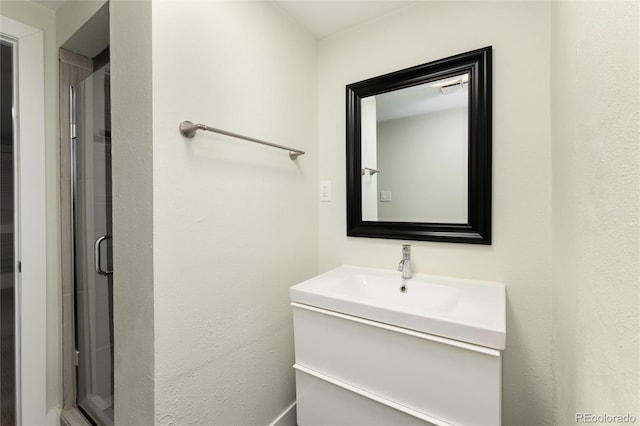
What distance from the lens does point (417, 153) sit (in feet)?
4.49

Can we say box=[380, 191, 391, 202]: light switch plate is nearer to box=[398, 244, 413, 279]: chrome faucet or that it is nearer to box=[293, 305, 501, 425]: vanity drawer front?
box=[398, 244, 413, 279]: chrome faucet

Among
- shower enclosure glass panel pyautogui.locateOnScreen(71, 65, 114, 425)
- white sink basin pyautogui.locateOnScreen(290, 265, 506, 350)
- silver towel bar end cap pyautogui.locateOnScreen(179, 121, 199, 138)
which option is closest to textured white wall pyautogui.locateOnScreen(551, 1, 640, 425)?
white sink basin pyautogui.locateOnScreen(290, 265, 506, 350)

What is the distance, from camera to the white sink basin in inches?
32.7

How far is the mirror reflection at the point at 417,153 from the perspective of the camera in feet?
4.17

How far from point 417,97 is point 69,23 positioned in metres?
1.74

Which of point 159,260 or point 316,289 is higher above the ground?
point 159,260

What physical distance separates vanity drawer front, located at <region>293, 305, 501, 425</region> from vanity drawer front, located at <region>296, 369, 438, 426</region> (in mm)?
47

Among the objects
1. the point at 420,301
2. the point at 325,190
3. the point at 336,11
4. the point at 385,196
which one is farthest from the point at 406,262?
the point at 336,11

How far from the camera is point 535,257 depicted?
1.12 meters

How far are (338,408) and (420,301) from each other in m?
0.55

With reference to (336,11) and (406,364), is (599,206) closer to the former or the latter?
(406,364)

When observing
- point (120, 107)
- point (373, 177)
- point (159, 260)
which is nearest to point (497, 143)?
point (373, 177)

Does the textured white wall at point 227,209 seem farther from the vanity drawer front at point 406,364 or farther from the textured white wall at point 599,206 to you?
the textured white wall at point 599,206

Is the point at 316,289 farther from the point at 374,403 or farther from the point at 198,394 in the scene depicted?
the point at 198,394
